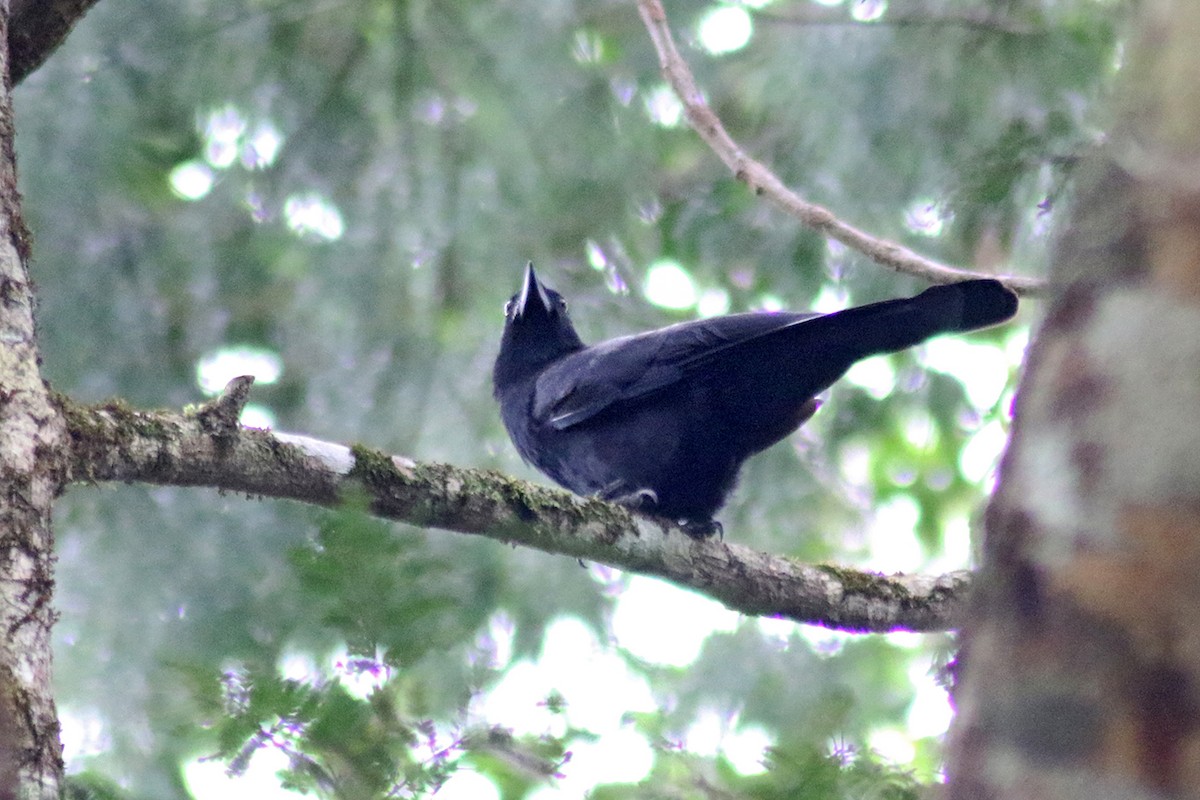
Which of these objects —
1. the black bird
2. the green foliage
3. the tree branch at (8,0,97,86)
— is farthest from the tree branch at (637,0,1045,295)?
the green foliage

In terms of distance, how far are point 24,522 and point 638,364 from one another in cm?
→ 291

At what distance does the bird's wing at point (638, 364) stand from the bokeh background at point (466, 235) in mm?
813

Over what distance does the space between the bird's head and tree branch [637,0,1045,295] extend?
5.47 feet

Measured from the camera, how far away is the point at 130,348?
622 cm

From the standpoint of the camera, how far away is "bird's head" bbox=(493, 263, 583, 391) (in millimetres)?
5699

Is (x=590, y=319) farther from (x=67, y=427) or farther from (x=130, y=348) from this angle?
(x=67, y=427)

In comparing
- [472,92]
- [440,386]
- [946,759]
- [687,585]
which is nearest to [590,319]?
[440,386]

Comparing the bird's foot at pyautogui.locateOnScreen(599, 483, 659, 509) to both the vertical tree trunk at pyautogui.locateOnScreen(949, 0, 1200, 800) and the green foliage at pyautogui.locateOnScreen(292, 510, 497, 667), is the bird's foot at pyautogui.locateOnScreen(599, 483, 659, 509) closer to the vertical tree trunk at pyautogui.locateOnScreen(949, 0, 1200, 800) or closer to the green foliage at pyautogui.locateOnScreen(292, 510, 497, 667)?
the green foliage at pyautogui.locateOnScreen(292, 510, 497, 667)

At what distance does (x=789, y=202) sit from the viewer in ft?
12.8

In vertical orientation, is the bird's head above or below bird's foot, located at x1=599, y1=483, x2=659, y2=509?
above

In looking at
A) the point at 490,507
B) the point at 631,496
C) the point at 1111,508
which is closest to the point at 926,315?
the point at 631,496

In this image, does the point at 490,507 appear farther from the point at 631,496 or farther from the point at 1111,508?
the point at 1111,508

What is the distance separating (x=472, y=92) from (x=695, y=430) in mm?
2624

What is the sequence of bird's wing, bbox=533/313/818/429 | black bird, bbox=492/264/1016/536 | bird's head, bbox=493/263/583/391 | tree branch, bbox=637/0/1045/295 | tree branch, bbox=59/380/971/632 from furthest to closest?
bird's head, bbox=493/263/583/391, bird's wing, bbox=533/313/818/429, black bird, bbox=492/264/1016/536, tree branch, bbox=637/0/1045/295, tree branch, bbox=59/380/971/632
